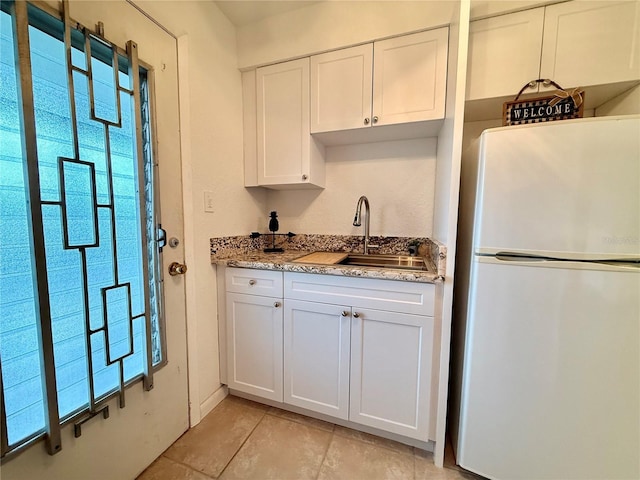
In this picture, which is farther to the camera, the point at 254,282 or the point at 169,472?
the point at 254,282

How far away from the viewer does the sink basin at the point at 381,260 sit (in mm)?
1626

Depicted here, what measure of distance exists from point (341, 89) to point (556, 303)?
1477mm

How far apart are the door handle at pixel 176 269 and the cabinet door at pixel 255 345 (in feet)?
1.12

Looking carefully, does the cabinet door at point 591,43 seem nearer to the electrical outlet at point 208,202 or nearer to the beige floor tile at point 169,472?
the electrical outlet at point 208,202

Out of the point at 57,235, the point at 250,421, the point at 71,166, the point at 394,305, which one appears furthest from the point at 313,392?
the point at 71,166

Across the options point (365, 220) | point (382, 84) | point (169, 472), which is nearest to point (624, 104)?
point (382, 84)

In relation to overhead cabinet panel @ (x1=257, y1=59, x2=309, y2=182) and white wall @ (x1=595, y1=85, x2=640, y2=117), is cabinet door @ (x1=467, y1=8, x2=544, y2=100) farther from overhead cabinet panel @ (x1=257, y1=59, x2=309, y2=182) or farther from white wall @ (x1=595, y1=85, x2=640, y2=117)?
overhead cabinet panel @ (x1=257, y1=59, x2=309, y2=182)

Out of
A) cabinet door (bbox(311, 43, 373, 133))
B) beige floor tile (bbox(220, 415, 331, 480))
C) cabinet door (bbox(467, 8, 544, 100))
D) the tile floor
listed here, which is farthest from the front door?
cabinet door (bbox(467, 8, 544, 100))

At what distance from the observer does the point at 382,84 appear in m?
1.42

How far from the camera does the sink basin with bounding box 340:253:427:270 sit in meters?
1.63

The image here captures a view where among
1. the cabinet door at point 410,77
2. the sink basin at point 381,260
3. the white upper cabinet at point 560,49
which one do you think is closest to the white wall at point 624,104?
the white upper cabinet at point 560,49

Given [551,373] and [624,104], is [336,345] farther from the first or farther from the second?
[624,104]

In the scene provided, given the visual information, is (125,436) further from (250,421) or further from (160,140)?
(160,140)

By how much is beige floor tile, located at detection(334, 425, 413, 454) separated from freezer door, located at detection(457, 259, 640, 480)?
0.30 metres
